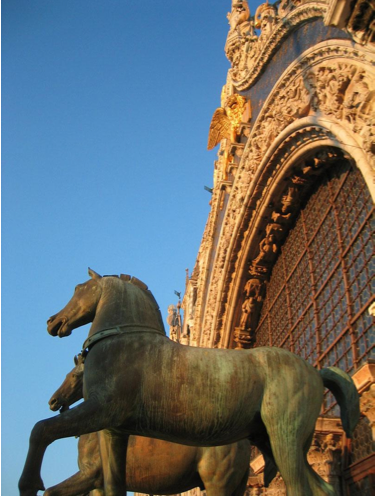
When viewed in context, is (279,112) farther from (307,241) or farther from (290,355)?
(290,355)

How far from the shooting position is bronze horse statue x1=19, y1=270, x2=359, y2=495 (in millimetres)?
3889

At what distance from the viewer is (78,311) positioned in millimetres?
4676

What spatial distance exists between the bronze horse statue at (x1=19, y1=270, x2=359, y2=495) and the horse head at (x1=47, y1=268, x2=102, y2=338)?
31cm

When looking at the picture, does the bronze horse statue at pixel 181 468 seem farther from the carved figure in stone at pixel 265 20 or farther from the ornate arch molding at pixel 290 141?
the carved figure in stone at pixel 265 20

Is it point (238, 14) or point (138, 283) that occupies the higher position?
point (238, 14)

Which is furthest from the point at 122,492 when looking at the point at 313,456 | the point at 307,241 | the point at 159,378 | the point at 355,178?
the point at 307,241

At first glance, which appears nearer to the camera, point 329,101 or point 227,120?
point 329,101

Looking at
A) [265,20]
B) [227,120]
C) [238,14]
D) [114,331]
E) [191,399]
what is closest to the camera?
[191,399]

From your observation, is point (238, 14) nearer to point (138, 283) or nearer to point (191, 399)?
point (138, 283)

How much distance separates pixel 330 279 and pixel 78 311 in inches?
291

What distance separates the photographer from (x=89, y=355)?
14.0 feet

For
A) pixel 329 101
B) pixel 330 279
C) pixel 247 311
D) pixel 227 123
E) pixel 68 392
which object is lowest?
pixel 68 392

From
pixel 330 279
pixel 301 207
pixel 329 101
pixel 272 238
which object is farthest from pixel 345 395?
pixel 272 238

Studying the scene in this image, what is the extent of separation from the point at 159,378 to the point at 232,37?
596 inches
